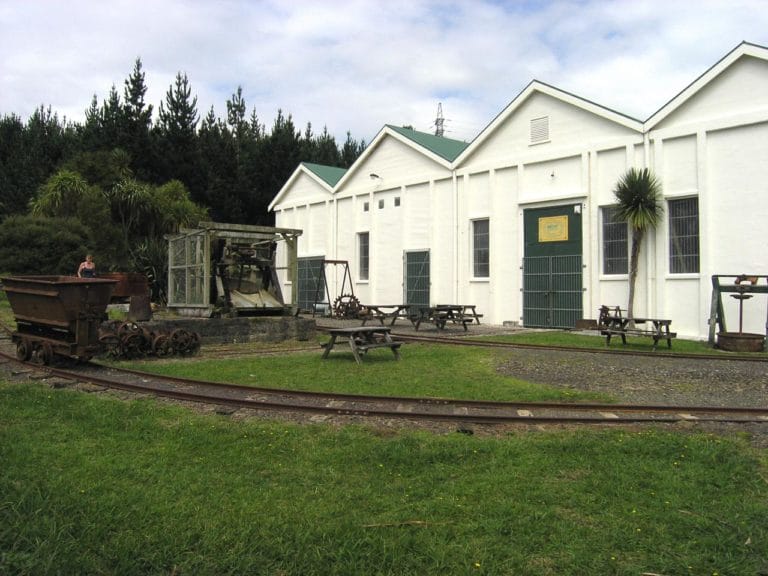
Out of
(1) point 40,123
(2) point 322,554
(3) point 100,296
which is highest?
(1) point 40,123

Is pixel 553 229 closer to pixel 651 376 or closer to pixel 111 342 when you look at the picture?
pixel 651 376

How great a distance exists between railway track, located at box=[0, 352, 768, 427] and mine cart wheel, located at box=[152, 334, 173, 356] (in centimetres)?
311

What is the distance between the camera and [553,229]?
18984mm

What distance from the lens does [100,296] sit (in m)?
10.0

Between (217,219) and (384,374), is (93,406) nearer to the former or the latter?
(384,374)

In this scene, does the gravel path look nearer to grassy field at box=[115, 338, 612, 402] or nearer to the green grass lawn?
grassy field at box=[115, 338, 612, 402]

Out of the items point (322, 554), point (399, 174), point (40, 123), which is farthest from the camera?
point (40, 123)

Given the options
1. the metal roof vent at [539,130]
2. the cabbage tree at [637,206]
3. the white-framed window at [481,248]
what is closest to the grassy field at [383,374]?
the cabbage tree at [637,206]

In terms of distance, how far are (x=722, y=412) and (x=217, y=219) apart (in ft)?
119

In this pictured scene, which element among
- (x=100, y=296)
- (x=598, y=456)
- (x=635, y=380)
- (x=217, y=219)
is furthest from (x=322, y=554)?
(x=217, y=219)

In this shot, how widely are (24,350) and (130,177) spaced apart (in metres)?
→ 25.2

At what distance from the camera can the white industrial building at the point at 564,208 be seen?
15220mm

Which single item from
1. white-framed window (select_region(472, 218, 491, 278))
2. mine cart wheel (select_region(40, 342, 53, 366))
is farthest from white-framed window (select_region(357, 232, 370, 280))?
mine cart wheel (select_region(40, 342, 53, 366))

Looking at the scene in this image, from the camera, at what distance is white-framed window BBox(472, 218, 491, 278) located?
21.3 m
